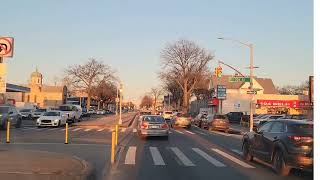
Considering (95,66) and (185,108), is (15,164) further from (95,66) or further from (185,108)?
(95,66)

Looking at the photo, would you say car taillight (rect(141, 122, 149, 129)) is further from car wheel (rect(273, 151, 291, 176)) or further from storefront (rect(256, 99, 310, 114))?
storefront (rect(256, 99, 310, 114))

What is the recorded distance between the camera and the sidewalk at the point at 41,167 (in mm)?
11420

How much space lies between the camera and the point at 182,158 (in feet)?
56.2

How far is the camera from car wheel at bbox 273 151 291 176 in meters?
13.1

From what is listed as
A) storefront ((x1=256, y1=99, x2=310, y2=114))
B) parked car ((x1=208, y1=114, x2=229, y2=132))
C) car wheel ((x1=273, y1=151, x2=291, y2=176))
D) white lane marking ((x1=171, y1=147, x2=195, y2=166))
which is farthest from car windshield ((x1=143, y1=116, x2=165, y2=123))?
storefront ((x1=256, y1=99, x2=310, y2=114))

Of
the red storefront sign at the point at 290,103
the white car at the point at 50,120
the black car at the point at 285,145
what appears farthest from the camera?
the red storefront sign at the point at 290,103

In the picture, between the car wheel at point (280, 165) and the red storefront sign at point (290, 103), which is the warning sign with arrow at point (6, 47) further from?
the red storefront sign at point (290, 103)

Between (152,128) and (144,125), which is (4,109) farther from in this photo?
(152,128)

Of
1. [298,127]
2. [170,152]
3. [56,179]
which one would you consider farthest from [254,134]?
[56,179]

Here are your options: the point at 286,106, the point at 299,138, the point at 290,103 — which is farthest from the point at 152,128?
the point at 290,103

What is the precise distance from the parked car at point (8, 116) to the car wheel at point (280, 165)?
2379 cm

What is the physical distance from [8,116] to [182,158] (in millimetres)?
20765

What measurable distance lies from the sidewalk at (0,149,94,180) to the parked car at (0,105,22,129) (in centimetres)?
1848

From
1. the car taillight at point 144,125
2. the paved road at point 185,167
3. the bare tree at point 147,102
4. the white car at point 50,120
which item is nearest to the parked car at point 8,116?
the white car at point 50,120
